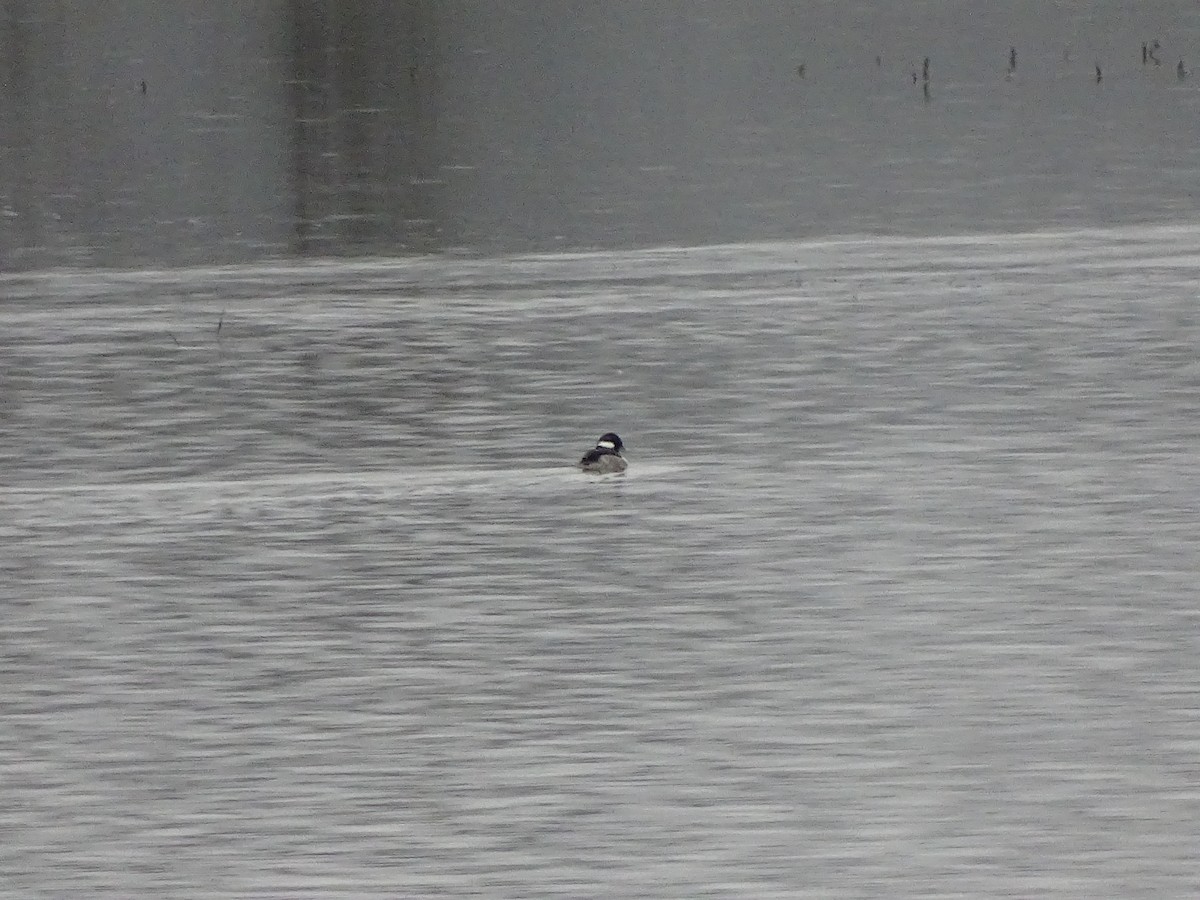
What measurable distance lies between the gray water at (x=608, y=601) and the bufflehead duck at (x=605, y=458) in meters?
0.21

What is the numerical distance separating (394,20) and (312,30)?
5800 mm

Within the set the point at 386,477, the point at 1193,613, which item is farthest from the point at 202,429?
the point at 1193,613

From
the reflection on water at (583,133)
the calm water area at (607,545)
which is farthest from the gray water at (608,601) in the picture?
the reflection on water at (583,133)

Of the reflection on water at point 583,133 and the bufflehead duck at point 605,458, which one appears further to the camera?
the reflection on water at point 583,133

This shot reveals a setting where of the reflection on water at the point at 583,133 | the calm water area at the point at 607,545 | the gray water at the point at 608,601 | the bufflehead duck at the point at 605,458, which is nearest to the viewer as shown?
the gray water at the point at 608,601

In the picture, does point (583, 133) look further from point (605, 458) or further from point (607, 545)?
point (607, 545)

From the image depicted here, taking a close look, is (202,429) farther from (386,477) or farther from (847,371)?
(847,371)

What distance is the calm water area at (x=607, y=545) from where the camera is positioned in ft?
41.5

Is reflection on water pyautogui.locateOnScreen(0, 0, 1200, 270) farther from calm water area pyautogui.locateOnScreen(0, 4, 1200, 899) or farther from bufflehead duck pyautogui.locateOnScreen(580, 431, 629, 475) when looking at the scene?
bufflehead duck pyautogui.locateOnScreen(580, 431, 629, 475)

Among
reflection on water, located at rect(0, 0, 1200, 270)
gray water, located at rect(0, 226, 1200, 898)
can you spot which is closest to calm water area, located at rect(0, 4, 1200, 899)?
gray water, located at rect(0, 226, 1200, 898)

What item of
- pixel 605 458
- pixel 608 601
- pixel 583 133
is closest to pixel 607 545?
pixel 608 601

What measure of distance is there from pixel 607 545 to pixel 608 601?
1460 mm

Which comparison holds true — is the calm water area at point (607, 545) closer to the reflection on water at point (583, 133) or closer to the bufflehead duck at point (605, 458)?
the bufflehead duck at point (605, 458)

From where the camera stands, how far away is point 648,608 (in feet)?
54.9
